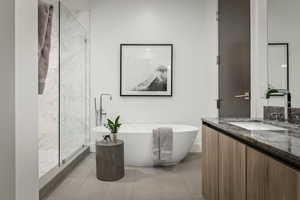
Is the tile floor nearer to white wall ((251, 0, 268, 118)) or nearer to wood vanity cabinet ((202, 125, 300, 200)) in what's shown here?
wood vanity cabinet ((202, 125, 300, 200))

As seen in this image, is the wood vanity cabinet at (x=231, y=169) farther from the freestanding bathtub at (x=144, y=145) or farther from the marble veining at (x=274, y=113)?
the freestanding bathtub at (x=144, y=145)

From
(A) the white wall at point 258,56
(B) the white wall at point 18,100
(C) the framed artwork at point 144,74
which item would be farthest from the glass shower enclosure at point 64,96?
(A) the white wall at point 258,56

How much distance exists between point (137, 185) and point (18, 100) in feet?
5.62

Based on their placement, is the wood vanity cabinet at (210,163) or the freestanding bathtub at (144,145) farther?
the freestanding bathtub at (144,145)

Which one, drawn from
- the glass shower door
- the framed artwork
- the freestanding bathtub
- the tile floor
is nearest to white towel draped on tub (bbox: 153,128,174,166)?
the freestanding bathtub

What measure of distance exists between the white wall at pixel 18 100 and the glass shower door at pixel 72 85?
1.61 meters

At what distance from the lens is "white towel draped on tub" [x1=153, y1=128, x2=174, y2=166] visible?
115 inches

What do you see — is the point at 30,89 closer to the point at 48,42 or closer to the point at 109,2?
the point at 48,42

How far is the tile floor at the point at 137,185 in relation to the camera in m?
2.17

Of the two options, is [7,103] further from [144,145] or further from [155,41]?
[155,41]

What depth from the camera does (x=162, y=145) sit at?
9.62 ft

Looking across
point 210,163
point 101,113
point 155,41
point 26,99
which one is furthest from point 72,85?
point 210,163

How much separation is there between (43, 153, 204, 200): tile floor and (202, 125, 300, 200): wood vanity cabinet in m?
0.42

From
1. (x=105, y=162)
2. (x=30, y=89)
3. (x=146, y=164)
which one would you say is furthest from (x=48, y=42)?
(x=146, y=164)
